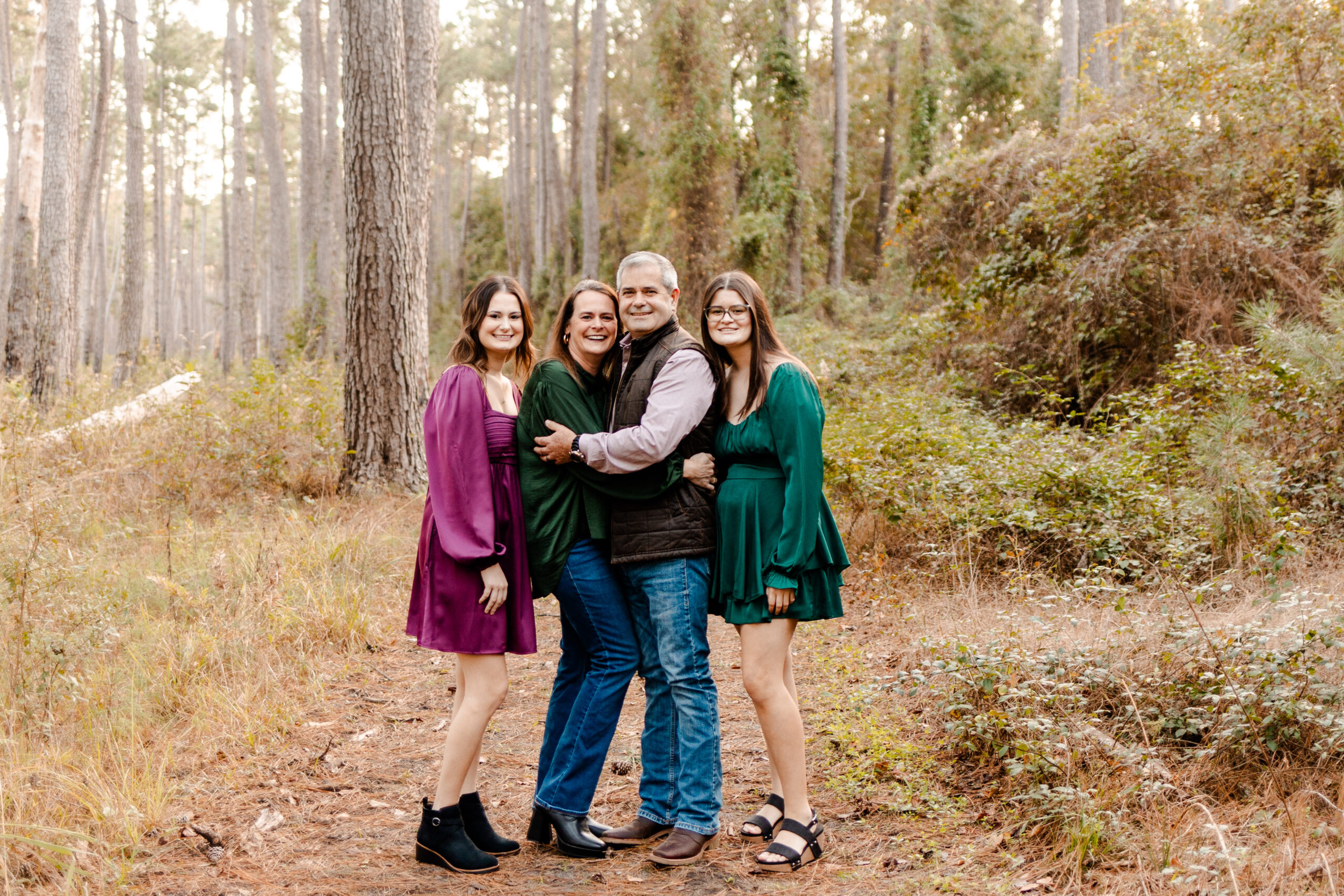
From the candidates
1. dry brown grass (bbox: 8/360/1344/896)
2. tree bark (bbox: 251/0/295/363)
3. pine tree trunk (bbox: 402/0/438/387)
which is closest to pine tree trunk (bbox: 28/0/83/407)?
pine tree trunk (bbox: 402/0/438/387)

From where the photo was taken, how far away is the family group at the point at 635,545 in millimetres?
3482

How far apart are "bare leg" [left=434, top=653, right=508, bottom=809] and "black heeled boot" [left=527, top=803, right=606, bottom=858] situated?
1.04 ft

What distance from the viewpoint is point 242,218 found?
25578 mm

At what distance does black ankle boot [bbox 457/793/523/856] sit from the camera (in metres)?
3.60

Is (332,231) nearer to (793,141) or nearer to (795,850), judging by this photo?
(793,141)

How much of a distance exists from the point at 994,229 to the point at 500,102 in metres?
42.8

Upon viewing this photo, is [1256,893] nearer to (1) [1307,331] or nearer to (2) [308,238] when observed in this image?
(1) [1307,331]

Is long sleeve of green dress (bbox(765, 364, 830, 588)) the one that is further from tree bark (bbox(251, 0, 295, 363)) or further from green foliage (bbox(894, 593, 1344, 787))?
tree bark (bbox(251, 0, 295, 363))

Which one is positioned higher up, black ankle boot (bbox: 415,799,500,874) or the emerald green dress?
the emerald green dress

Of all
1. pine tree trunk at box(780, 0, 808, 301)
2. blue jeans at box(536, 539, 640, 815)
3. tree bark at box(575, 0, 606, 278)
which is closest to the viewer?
blue jeans at box(536, 539, 640, 815)

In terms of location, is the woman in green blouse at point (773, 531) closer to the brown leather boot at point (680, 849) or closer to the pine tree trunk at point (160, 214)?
the brown leather boot at point (680, 849)

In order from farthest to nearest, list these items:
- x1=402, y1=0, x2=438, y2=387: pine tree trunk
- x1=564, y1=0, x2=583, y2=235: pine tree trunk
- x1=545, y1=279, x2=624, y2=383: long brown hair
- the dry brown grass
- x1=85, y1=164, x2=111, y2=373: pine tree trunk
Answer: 1. x1=564, y1=0, x2=583, y2=235: pine tree trunk
2. x1=85, y1=164, x2=111, y2=373: pine tree trunk
3. x1=402, y1=0, x2=438, y2=387: pine tree trunk
4. x1=545, y1=279, x2=624, y2=383: long brown hair
5. the dry brown grass

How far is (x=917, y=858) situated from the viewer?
3.47m

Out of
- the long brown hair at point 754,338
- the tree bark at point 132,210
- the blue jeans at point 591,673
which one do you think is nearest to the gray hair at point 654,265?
the long brown hair at point 754,338
